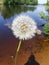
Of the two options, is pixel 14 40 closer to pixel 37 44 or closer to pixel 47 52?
pixel 37 44

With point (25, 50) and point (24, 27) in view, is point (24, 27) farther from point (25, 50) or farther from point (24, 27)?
point (25, 50)

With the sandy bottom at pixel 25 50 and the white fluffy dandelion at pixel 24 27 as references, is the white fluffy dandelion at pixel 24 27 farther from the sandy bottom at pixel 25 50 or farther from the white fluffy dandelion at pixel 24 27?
the sandy bottom at pixel 25 50

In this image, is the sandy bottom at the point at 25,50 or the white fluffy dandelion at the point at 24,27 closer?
the white fluffy dandelion at the point at 24,27

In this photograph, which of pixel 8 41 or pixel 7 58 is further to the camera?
pixel 8 41

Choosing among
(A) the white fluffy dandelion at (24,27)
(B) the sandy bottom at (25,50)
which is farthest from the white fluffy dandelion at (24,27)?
(B) the sandy bottom at (25,50)

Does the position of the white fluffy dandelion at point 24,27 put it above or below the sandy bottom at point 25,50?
above

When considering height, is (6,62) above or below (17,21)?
below

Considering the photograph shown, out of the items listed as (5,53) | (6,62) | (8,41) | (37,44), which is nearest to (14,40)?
(8,41)
